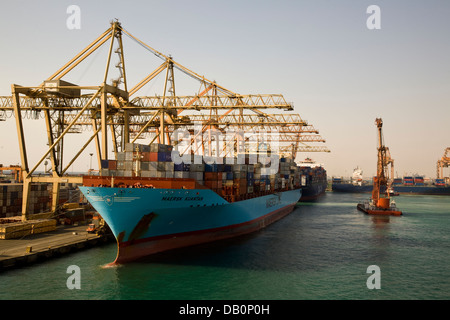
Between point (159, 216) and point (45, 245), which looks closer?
point (159, 216)

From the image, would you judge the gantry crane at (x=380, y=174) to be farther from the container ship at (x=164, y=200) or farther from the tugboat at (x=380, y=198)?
the container ship at (x=164, y=200)

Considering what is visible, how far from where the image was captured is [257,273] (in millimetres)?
24438

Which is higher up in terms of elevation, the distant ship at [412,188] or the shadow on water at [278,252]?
the distant ship at [412,188]

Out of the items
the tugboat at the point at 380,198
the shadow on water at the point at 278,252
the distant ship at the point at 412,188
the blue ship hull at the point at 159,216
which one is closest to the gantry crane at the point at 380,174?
the tugboat at the point at 380,198

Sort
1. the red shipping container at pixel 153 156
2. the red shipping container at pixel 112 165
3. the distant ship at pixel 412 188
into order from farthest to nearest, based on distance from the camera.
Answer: the distant ship at pixel 412 188, the red shipping container at pixel 112 165, the red shipping container at pixel 153 156

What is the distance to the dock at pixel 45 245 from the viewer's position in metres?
24.2

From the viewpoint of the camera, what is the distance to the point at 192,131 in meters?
52.8

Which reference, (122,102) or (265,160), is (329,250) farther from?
(122,102)

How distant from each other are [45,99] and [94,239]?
65.4ft

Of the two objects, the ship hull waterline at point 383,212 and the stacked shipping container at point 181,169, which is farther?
the ship hull waterline at point 383,212

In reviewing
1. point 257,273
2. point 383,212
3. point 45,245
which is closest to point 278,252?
point 257,273

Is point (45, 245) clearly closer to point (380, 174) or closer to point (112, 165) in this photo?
point (112, 165)

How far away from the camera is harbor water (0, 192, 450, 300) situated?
20.3 m

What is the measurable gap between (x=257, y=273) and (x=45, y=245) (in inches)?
737
